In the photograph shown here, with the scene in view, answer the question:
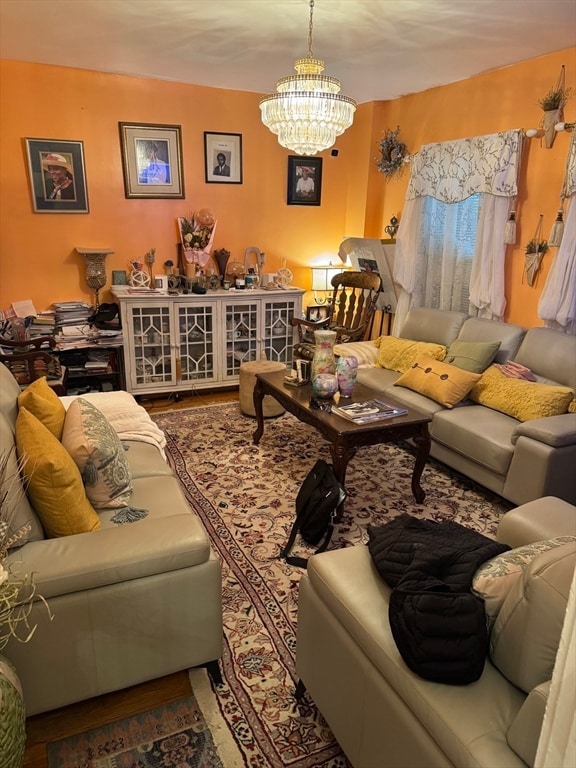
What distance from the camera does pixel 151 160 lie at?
174 inches

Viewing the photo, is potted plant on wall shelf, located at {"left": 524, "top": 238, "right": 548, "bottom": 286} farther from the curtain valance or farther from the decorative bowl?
the decorative bowl

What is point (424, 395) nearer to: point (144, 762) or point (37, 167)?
point (144, 762)

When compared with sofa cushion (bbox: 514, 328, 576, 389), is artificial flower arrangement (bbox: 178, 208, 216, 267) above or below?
above

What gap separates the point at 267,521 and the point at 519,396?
5.41ft

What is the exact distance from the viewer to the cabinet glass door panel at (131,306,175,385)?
14.3 feet

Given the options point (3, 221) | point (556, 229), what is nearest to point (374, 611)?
point (556, 229)

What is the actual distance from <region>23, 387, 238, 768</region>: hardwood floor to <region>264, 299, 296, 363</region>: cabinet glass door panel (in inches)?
132

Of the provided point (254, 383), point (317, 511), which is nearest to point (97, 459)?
point (317, 511)

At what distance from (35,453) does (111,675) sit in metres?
0.74

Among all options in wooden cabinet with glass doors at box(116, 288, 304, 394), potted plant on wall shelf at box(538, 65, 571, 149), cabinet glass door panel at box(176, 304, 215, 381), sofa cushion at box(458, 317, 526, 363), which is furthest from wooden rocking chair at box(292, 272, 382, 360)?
potted plant on wall shelf at box(538, 65, 571, 149)

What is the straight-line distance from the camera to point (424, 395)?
3551 mm

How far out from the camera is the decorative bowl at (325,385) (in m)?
3.15

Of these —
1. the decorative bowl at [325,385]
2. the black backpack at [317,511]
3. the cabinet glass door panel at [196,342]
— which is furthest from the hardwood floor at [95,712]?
the cabinet glass door panel at [196,342]

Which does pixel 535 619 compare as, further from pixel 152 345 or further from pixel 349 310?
pixel 349 310
